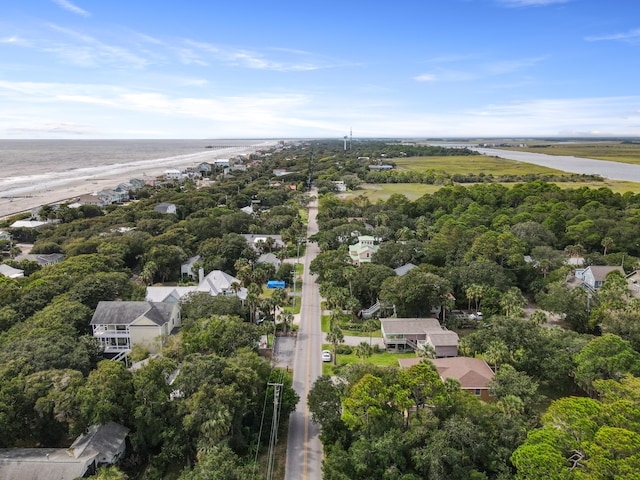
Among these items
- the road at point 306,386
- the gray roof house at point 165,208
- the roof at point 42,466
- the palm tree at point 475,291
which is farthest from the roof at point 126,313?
the gray roof house at point 165,208

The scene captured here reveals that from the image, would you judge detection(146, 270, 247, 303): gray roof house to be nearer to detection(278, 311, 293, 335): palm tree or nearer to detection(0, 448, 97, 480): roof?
detection(278, 311, 293, 335): palm tree

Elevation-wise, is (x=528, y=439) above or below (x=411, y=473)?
above

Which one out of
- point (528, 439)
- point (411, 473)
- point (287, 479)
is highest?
point (528, 439)

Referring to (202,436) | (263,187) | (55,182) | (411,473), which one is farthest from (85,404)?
(55,182)

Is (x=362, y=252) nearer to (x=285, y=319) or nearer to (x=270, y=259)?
(x=270, y=259)

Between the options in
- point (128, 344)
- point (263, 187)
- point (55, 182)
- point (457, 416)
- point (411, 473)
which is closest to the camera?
point (411, 473)

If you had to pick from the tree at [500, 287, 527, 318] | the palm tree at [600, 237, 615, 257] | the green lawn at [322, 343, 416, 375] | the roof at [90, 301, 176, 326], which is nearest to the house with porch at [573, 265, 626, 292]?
the palm tree at [600, 237, 615, 257]

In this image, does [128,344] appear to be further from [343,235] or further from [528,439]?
[343,235]

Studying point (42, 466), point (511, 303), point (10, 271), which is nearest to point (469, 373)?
point (511, 303)
